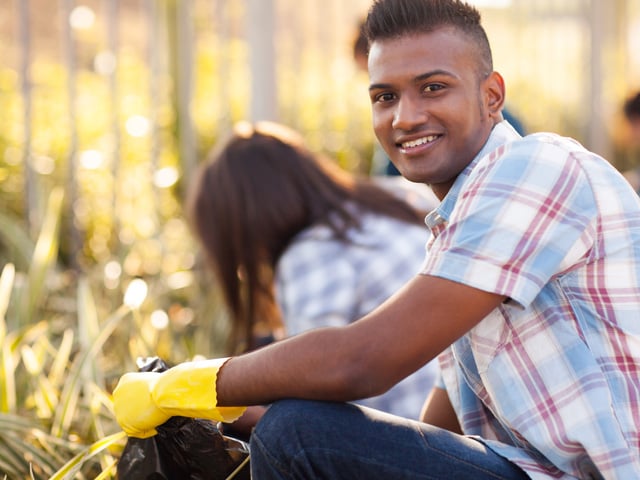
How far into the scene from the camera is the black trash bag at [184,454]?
177cm

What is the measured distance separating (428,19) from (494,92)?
17 centimetres

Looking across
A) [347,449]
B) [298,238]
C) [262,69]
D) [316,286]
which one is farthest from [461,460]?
[262,69]

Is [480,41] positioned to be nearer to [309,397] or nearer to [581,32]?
[309,397]

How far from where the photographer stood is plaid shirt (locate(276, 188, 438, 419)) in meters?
2.59

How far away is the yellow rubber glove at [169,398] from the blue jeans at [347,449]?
0.11 m

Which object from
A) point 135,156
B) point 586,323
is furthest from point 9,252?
point 586,323

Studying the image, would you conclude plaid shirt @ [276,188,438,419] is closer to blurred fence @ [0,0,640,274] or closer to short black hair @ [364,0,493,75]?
short black hair @ [364,0,493,75]

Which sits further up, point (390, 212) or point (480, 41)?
point (480, 41)

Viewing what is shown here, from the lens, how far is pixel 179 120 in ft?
14.3


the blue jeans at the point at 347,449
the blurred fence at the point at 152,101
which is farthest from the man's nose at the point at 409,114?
the blurred fence at the point at 152,101

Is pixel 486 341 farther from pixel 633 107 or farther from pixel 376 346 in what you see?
pixel 633 107

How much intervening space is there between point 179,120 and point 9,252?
1.09 meters

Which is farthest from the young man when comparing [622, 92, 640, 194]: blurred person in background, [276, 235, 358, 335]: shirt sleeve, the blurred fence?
[622, 92, 640, 194]: blurred person in background

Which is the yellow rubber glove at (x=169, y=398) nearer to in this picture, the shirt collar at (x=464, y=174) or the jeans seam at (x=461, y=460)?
the jeans seam at (x=461, y=460)
